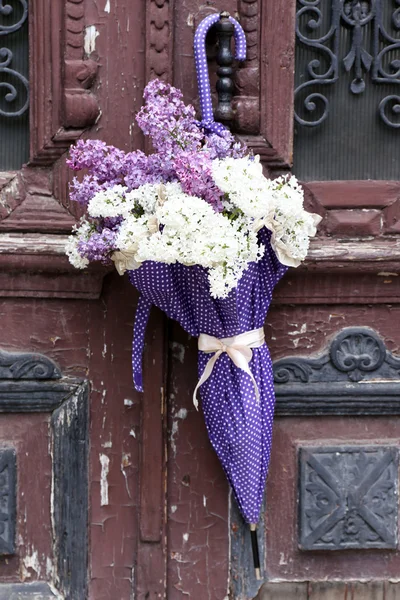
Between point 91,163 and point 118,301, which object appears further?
point 118,301

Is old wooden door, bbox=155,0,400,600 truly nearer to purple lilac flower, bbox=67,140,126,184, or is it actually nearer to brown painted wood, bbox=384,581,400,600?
brown painted wood, bbox=384,581,400,600

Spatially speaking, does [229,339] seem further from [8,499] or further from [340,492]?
[8,499]

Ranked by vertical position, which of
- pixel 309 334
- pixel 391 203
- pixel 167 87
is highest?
pixel 167 87

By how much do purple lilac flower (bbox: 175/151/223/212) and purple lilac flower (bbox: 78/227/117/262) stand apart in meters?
0.21

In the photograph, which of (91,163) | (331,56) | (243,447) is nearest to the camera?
(91,163)

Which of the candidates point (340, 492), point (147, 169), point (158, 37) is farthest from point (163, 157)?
point (340, 492)

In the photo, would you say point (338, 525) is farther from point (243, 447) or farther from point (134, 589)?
point (134, 589)

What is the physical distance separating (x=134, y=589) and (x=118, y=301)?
78cm

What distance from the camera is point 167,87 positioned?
81.7 inches

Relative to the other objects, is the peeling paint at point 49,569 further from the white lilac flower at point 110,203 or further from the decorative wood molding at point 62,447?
the white lilac flower at point 110,203

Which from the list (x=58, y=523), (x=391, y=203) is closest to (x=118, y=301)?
(x=58, y=523)

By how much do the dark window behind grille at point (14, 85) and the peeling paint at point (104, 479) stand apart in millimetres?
819

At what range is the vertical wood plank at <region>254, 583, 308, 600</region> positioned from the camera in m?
2.39

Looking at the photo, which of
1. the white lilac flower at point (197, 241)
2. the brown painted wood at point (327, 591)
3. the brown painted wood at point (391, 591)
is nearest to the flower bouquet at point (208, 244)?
the white lilac flower at point (197, 241)
